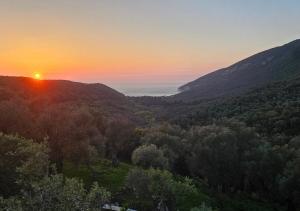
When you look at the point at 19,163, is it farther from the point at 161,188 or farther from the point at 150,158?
the point at 150,158

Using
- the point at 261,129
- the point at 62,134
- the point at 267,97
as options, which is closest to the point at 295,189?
the point at 62,134

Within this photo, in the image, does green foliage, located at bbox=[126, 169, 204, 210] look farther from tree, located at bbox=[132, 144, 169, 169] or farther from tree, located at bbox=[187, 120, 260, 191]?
tree, located at bbox=[187, 120, 260, 191]

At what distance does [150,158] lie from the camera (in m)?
70.6

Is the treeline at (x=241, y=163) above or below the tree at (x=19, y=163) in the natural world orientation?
below

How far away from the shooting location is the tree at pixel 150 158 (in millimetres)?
69750

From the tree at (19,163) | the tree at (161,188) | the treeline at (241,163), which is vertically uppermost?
the tree at (19,163)

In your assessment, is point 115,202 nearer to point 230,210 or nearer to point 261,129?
point 230,210

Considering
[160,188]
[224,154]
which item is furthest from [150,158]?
[160,188]

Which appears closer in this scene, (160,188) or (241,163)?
(160,188)

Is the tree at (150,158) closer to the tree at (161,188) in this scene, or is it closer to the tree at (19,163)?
the tree at (161,188)

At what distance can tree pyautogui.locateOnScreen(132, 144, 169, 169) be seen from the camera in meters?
69.8

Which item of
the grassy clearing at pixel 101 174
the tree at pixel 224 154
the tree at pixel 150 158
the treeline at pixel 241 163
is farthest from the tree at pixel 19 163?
the tree at pixel 224 154

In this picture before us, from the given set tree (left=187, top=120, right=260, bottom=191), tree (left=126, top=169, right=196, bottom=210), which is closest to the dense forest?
tree (left=187, top=120, right=260, bottom=191)

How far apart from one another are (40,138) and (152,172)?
20.9 metres
